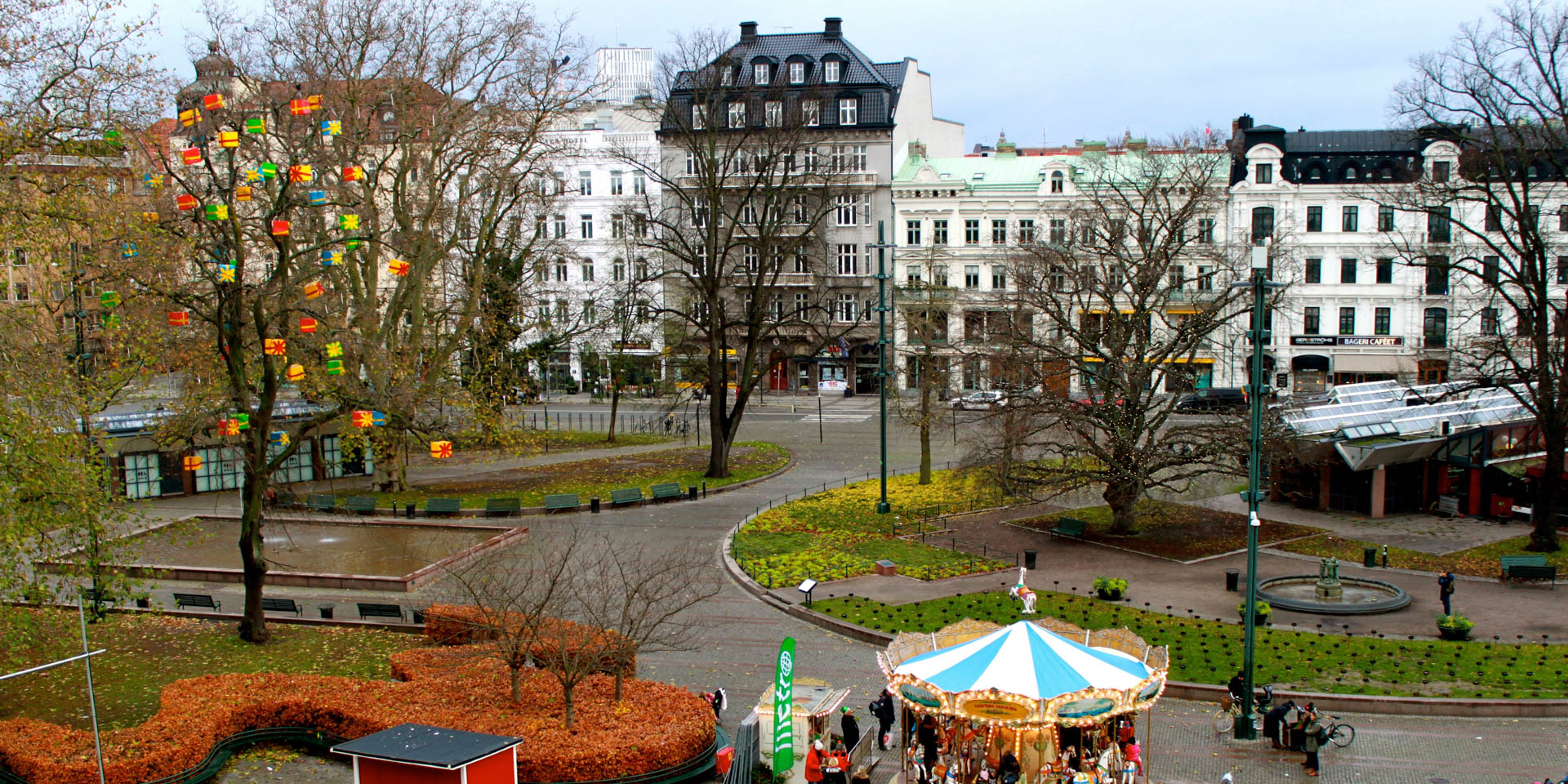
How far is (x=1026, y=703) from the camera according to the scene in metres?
16.2

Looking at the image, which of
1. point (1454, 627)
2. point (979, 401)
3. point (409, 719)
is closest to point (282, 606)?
point (409, 719)

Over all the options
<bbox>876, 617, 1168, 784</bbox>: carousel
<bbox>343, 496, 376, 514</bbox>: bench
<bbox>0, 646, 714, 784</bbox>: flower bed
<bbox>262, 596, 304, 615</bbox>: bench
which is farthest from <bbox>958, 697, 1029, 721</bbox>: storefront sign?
<bbox>343, 496, 376, 514</bbox>: bench

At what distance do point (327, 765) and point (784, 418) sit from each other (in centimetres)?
4423

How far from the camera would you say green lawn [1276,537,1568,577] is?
1197 inches

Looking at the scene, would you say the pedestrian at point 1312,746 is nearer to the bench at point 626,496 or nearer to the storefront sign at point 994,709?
the storefront sign at point 994,709

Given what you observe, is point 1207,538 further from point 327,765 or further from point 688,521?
point 327,765

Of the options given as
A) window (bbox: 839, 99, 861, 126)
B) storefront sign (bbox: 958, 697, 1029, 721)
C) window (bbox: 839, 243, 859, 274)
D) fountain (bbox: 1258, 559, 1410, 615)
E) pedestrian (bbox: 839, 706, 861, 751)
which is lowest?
pedestrian (bbox: 839, 706, 861, 751)

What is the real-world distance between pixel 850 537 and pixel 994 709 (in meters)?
17.4

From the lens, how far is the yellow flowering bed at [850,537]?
100ft

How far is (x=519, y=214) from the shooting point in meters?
47.6

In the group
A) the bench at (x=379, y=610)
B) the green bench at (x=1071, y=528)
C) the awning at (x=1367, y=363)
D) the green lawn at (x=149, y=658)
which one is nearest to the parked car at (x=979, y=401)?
the green bench at (x=1071, y=528)

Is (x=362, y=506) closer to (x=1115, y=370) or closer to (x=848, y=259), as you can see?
(x=1115, y=370)

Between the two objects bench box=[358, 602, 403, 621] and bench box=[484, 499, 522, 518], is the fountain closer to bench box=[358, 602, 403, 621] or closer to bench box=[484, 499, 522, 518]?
bench box=[358, 602, 403, 621]

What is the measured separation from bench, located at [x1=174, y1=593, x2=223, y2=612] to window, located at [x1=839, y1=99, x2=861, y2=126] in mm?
48649
